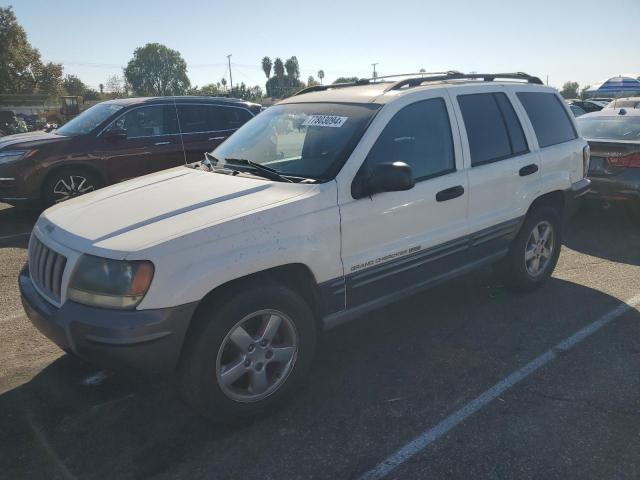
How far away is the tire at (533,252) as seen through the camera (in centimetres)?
464

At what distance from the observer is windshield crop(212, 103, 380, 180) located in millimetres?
3367

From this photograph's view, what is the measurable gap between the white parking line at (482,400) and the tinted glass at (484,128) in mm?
1510

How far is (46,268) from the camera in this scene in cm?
297

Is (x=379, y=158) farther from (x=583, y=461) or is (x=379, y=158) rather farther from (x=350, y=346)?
(x=583, y=461)

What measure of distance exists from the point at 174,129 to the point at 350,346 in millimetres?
5764

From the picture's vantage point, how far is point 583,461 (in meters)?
2.63

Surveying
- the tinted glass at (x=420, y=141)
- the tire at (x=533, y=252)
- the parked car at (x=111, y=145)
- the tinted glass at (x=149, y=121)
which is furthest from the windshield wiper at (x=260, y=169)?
the tinted glass at (x=149, y=121)

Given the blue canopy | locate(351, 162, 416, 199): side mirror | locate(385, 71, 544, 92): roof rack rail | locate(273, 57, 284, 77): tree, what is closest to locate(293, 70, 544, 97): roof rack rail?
locate(385, 71, 544, 92): roof rack rail

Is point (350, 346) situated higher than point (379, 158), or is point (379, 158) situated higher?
point (379, 158)

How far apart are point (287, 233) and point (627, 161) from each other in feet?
A: 18.6

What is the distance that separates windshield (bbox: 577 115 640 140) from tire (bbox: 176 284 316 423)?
230 inches

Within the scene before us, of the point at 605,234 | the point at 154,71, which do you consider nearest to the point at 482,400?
the point at 605,234

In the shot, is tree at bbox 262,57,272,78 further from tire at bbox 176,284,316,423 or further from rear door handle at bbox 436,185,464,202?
tire at bbox 176,284,316,423

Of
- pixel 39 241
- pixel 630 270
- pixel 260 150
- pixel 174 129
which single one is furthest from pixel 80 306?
pixel 174 129
